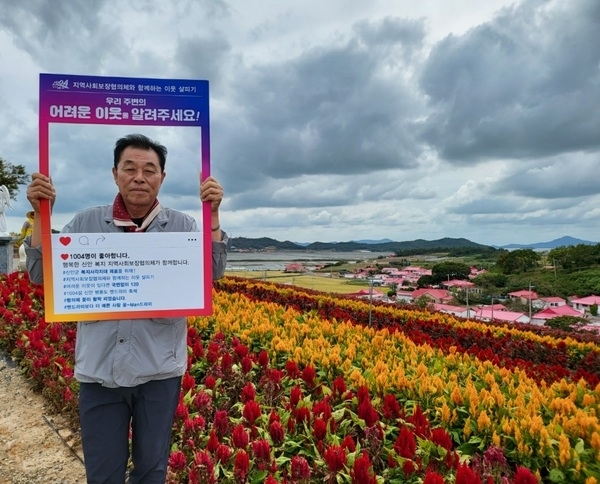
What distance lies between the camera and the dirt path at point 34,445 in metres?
3.07

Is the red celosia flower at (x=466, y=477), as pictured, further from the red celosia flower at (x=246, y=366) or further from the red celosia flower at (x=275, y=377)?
the red celosia flower at (x=246, y=366)

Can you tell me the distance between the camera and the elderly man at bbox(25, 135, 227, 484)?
1.96 metres

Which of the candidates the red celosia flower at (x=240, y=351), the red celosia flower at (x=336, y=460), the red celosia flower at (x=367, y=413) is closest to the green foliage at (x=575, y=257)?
the red celosia flower at (x=240, y=351)

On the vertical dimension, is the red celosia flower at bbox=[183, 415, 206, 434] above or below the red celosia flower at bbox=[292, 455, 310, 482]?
below

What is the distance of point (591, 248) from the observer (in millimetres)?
36562

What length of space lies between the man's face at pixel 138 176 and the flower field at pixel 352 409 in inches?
50.7

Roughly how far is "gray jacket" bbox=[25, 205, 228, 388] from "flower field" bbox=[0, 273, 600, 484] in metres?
0.64

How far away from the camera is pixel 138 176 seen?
2025 mm

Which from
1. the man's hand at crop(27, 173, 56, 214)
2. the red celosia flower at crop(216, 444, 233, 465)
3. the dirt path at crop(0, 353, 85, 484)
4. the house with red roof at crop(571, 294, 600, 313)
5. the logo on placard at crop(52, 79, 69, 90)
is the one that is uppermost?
the logo on placard at crop(52, 79, 69, 90)

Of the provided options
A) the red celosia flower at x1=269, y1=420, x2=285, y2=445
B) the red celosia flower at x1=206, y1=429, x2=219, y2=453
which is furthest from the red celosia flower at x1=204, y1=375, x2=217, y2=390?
the red celosia flower at x1=269, y1=420, x2=285, y2=445

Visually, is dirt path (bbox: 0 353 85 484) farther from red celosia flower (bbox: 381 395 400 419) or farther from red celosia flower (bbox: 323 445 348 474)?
red celosia flower (bbox: 381 395 400 419)

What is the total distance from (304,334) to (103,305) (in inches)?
120

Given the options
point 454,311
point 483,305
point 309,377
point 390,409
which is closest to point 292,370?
point 309,377

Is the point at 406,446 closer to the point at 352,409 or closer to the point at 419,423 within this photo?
the point at 419,423
